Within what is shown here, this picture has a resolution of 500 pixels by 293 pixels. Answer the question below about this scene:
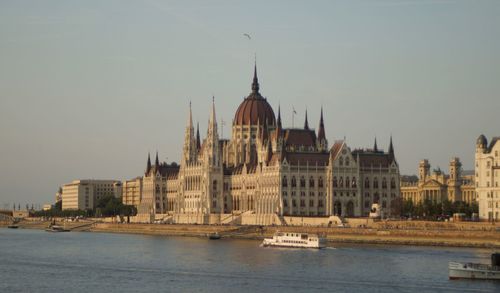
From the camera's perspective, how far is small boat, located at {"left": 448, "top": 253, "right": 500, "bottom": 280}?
93375 millimetres

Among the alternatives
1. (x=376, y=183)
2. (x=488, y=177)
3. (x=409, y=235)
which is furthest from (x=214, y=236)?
(x=488, y=177)

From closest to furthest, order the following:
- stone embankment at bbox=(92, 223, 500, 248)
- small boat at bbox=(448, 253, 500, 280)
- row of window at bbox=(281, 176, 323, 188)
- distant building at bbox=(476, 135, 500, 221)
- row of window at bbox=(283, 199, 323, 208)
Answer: small boat at bbox=(448, 253, 500, 280), stone embankment at bbox=(92, 223, 500, 248), distant building at bbox=(476, 135, 500, 221), row of window at bbox=(283, 199, 323, 208), row of window at bbox=(281, 176, 323, 188)

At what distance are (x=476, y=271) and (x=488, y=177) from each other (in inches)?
2712

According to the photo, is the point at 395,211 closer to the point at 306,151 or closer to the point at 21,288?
the point at 306,151

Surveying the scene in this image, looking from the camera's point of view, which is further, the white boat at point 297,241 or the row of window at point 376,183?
the row of window at point 376,183

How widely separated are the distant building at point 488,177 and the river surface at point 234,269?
27.8m

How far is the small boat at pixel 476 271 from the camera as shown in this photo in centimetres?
9338

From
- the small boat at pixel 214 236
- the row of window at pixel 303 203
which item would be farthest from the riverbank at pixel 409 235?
the row of window at pixel 303 203

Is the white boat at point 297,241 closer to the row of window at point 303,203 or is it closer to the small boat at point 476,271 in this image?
the row of window at point 303,203

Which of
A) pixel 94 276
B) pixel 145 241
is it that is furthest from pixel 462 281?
pixel 145 241

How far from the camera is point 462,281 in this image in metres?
93.4

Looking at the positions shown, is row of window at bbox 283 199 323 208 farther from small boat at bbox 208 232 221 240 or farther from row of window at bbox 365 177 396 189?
small boat at bbox 208 232 221 240

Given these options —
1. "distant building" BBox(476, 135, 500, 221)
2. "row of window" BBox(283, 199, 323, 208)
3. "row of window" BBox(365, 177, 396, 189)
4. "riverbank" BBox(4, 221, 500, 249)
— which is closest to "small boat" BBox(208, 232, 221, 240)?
"riverbank" BBox(4, 221, 500, 249)

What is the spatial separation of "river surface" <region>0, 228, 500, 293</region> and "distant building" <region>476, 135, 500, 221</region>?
2776cm
